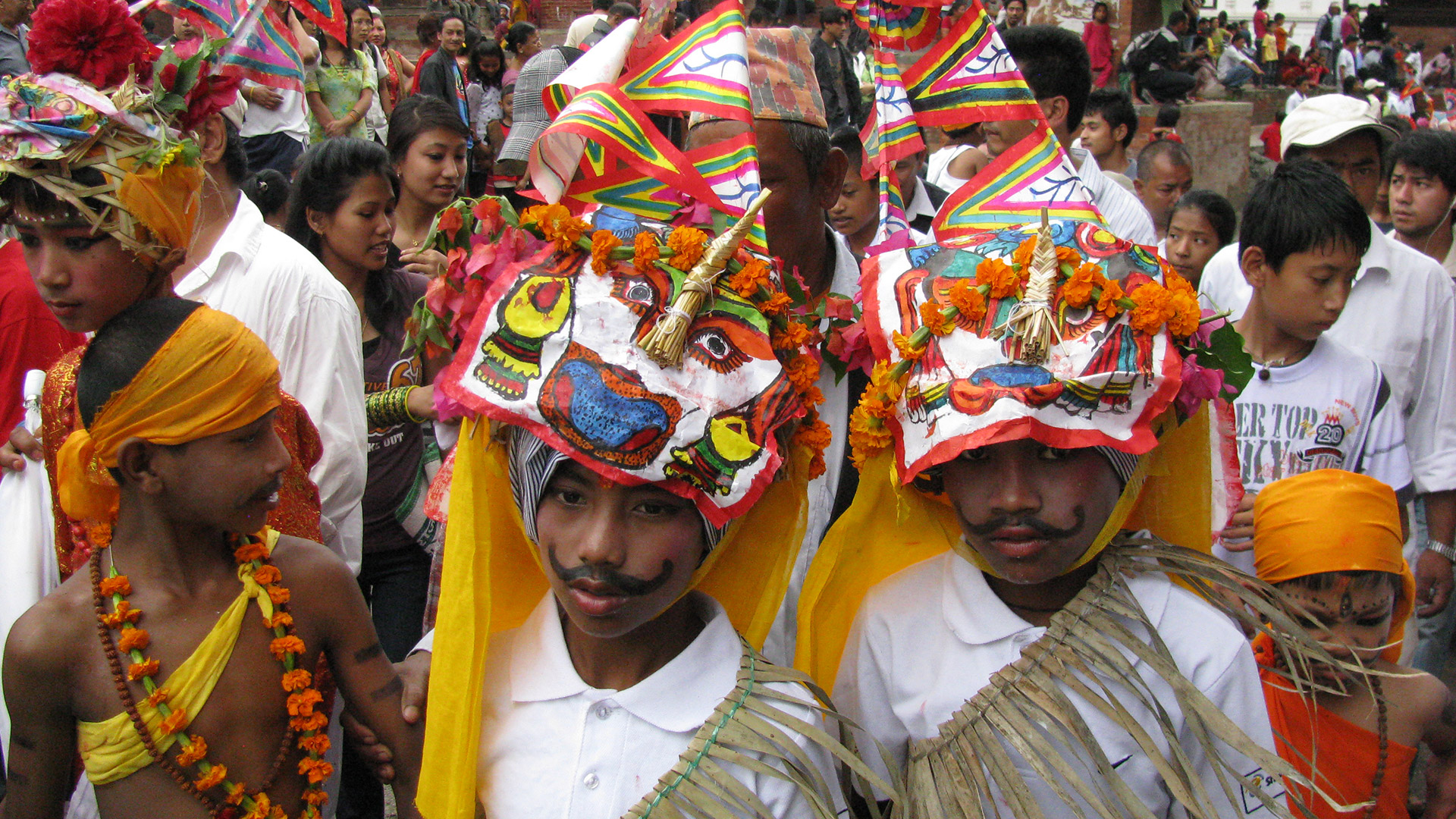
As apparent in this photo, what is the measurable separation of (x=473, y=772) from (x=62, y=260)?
1.26m

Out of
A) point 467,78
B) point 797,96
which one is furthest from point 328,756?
point 467,78

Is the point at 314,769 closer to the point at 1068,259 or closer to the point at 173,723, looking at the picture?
the point at 173,723

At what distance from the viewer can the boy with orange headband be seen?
2.46 metres

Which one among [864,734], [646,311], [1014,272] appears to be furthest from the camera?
[864,734]

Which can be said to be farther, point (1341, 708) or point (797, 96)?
point (797, 96)

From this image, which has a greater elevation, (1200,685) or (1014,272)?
(1014,272)

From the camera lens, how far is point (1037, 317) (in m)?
1.90

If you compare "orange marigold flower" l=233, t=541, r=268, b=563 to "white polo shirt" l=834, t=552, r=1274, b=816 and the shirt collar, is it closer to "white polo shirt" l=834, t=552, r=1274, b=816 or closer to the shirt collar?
the shirt collar

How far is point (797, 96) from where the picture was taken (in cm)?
275

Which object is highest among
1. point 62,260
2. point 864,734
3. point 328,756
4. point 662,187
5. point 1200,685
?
point 662,187

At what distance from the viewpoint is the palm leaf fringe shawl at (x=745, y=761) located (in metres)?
1.83

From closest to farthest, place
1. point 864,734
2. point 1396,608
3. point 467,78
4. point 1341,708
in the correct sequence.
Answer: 1. point 864,734
2. point 1341,708
3. point 1396,608
4. point 467,78

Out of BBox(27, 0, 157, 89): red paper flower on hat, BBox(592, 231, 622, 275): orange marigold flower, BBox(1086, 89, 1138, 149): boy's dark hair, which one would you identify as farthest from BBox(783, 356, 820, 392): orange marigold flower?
BBox(1086, 89, 1138, 149): boy's dark hair

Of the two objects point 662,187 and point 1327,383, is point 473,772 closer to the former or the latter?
point 662,187
